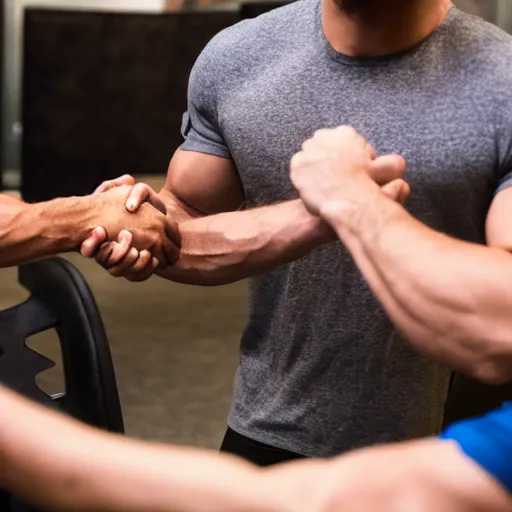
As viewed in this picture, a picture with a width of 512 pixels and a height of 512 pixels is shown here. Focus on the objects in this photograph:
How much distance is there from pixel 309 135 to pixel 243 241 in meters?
0.17

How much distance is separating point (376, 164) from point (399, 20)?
229mm

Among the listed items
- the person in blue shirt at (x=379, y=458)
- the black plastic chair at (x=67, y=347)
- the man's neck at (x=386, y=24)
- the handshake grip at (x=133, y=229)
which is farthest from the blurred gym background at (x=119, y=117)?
the person in blue shirt at (x=379, y=458)

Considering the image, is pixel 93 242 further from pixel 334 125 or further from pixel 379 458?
pixel 379 458

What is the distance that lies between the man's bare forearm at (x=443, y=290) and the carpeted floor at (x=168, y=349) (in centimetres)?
187

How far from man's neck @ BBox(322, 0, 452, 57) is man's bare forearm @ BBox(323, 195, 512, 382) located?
322mm

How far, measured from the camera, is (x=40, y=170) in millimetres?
3439

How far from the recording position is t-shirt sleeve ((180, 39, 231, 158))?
4.01 ft

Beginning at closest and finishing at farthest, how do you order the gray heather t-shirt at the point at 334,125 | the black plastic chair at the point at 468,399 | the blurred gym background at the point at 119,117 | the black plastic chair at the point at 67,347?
the gray heather t-shirt at the point at 334,125 < the black plastic chair at the point at 67,347 < the black plastic chair at the point at 468,399 < the blurred gym background at the point at 119,117

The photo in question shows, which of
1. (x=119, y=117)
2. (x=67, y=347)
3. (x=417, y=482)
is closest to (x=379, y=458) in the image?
(x=417, y=482)

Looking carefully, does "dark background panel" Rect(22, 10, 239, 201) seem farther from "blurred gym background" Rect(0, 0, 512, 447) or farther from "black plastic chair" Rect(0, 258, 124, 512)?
→ "black plastic chair" Rect(0, 258, 124, 512)

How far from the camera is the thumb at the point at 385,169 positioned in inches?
38.8

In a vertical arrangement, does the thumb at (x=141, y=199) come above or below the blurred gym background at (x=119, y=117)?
above

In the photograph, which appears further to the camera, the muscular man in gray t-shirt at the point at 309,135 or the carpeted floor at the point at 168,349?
the carpeted floor at the point at 168,349

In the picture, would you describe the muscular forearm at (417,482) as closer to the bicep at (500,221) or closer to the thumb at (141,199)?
the bicep at (500,221)
